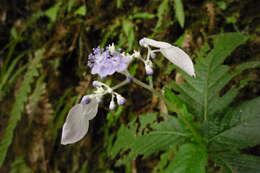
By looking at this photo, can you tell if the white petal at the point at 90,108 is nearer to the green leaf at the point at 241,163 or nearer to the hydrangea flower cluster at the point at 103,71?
the hydrangea flower cluster at the point at 103,71

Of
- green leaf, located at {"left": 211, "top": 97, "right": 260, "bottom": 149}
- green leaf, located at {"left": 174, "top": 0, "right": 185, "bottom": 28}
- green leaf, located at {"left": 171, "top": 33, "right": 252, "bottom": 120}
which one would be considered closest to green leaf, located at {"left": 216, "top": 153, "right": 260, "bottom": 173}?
green leaf, located at {"left": 211, "top": 97, "right": 260, "bottom": 149}

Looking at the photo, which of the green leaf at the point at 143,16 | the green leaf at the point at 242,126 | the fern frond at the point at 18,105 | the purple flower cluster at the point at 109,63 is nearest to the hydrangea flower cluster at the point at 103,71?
the purple flower cluster at the point at 109,63

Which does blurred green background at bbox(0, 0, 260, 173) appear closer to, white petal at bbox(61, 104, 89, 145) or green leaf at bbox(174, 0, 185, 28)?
green leaf at bbox(174, 0, 185, 28)

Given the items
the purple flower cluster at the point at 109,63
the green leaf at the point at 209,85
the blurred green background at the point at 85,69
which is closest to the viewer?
the purple flower cluster at the point at 109,63

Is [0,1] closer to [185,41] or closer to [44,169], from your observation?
[44,169]

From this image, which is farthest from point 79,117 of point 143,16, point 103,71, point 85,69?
point 143,16

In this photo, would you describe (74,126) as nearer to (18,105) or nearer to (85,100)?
(85,100)

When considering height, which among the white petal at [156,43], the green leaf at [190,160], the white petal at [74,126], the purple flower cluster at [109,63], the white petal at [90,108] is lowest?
the green leaf at [190,160]
